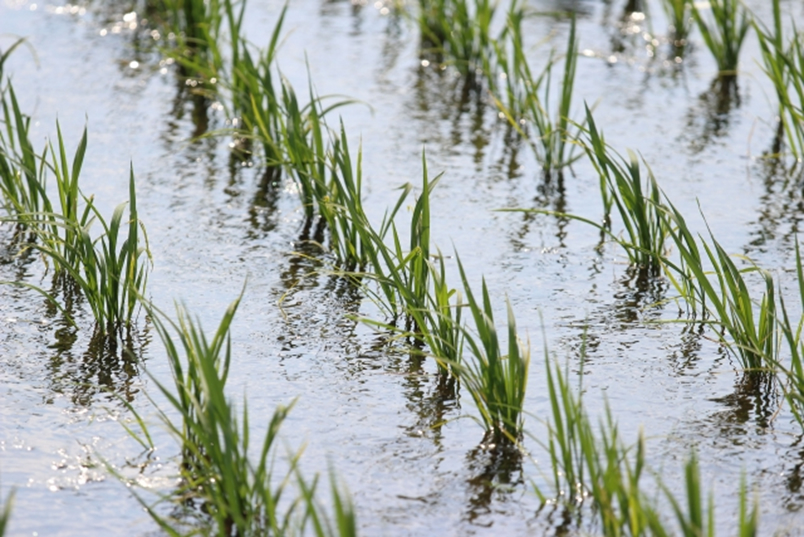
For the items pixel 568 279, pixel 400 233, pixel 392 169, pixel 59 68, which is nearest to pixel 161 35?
pixel 59 68

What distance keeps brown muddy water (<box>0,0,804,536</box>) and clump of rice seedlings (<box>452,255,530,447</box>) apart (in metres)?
0.08

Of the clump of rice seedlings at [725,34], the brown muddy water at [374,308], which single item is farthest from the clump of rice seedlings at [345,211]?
the clump of rice seedlings at [725,34]

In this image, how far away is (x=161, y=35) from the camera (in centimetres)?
645

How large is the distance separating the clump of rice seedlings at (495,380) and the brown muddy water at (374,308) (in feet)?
0.26

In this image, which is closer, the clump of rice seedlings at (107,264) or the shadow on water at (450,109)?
the clump of rice seedlings at (107,264)

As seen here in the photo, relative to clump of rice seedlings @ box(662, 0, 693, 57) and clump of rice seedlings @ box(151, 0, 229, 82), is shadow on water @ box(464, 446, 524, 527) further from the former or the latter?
clump of rice seedlings @ box(662, 0, 693, 57)

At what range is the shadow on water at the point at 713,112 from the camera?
5086mm

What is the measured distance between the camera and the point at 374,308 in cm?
338

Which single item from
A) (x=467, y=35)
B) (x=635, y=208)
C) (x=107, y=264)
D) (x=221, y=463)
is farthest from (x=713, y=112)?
(x=221, y=463)

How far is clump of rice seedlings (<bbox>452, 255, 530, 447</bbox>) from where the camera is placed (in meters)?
2.42

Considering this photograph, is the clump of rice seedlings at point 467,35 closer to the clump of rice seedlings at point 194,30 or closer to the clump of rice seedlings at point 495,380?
the clump of rice seedlings at point 194,30

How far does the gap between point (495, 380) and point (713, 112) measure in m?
3.49

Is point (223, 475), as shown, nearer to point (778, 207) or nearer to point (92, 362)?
point (92, 362)

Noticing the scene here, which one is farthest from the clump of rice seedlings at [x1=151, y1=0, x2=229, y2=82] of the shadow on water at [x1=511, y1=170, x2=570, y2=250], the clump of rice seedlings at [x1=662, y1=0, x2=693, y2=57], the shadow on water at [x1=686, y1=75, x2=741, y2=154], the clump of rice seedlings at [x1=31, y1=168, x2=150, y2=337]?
the clump of rice seedlings at [x1=662, y1=0, x2=693, y2=57]
